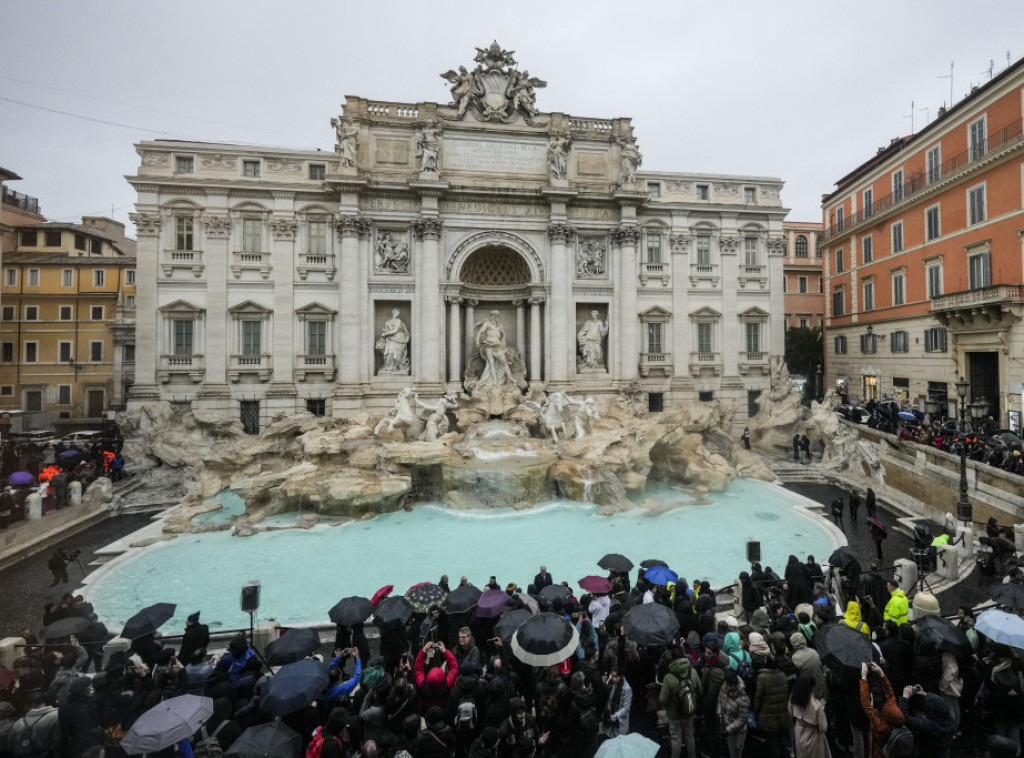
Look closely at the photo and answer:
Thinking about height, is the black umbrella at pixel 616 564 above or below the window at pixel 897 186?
below

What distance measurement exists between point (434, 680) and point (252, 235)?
76.8 feet

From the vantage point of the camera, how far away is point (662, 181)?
86.5ft

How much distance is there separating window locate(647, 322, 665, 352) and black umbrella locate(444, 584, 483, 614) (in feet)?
68.9

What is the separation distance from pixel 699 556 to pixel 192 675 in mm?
10500

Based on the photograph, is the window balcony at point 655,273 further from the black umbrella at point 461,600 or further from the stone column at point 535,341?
the black umbrella at point 461,600

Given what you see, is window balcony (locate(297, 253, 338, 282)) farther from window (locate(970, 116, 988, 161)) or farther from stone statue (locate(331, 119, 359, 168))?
window (locate(970, 116, 988, 161))

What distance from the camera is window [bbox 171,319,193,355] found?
22.7m

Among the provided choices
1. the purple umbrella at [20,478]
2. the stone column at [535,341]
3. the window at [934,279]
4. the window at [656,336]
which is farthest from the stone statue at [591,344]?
the purple umbrella at [20,478]

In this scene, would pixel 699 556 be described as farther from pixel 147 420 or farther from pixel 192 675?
pixel 147 420

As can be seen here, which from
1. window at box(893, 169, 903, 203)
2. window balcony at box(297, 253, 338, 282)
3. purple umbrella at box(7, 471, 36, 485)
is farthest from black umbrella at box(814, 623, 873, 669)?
window at box(893, 169, 903, 203)

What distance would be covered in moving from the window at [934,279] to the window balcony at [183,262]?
33.9 metres

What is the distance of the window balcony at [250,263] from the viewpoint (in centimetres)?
2297

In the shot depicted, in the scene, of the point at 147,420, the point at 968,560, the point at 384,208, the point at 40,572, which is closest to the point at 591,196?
the point at 384,208

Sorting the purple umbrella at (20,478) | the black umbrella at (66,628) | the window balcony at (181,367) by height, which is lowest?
the black umbrella at (66,628)
